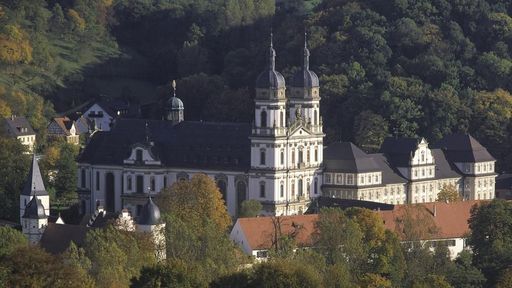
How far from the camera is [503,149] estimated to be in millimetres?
144125

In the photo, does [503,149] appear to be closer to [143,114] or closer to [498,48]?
[498,48]

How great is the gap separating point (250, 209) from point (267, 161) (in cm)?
468

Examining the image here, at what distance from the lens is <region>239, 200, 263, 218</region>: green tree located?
119875mm

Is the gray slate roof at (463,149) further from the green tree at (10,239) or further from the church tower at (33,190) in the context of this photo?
the green tree at (10,239)

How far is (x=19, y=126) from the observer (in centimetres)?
15238

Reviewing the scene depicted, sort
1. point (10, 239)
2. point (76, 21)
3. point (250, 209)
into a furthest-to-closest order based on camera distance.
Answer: point (76, 21), point (250, 209), point (10, 239)

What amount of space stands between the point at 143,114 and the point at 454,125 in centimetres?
2664

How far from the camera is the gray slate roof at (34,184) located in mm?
116412

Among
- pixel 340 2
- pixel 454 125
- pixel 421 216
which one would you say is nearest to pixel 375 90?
pixel 454 125

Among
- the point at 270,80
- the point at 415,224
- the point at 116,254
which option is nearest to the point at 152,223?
the point at 116,254

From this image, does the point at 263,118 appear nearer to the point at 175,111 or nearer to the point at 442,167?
the point at 175,111

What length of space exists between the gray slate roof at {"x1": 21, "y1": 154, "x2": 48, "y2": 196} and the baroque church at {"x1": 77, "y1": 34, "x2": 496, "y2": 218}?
861 cm

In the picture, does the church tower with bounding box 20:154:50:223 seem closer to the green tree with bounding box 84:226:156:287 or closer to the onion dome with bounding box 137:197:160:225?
the onion dome with bounding box 137:197:160:225

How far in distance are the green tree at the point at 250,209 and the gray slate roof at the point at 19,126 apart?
32612mm
